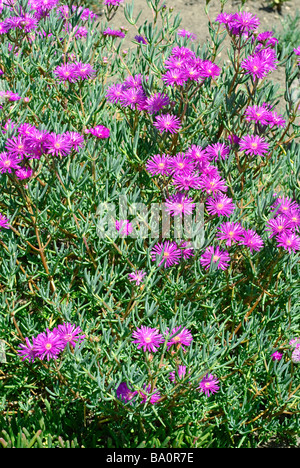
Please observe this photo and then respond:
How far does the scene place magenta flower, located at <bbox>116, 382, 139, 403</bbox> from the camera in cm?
187

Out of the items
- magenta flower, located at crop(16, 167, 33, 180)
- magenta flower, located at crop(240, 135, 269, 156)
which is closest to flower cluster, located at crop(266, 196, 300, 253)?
magenta flower, located at crop(240, 135, 269, 156)

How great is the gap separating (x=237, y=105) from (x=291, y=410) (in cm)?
136

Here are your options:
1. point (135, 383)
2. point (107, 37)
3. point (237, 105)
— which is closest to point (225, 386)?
point (135, 383)

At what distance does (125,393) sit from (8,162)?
0.93 m

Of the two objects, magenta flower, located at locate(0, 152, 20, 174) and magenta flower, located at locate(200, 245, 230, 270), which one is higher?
magenta flower, located at locate(0, 152, 20, 174)

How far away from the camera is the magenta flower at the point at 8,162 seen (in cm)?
188

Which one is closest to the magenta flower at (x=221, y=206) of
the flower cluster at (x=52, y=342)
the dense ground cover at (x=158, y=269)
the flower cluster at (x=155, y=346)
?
A: the dense ground cover at (x=158, y=269)

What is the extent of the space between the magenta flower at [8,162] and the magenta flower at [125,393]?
0.88 meters

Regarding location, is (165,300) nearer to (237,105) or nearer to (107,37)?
(237,105)

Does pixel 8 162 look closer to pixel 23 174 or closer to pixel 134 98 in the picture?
pixel 23 174

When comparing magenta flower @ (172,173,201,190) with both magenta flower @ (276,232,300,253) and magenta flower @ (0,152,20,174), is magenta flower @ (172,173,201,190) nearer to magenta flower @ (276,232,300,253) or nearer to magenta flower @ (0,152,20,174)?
magenta flower @ (276,232,300,253)

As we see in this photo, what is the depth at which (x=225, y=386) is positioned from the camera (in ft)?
7.64

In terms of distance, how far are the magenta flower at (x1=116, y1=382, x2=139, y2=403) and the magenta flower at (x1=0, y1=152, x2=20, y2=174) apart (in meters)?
0.88

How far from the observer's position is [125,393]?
1896mm
